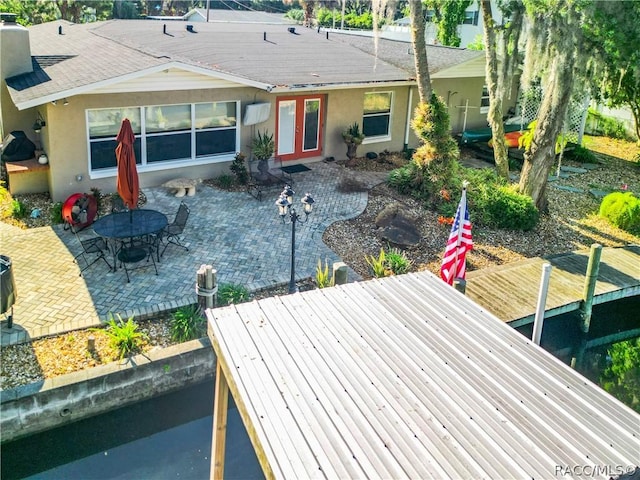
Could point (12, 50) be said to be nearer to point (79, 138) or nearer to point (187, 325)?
point (79, 138)

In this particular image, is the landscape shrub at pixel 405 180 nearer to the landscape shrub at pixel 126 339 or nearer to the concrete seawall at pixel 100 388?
the concrete seawall at pixel 100 388

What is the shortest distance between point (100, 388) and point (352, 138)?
1184cm

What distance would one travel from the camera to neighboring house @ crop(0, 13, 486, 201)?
13.4 m

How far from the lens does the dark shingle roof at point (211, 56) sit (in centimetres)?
1362

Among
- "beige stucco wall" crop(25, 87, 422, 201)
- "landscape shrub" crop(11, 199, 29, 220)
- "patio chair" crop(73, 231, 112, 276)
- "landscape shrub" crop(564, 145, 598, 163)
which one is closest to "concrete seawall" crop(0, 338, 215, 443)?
"patio chair" crop(73, 231, 112, 276)

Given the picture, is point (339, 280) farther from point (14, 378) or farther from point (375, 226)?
point (14, 378)

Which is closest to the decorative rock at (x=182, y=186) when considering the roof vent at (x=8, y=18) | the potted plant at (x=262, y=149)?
the potted plant at (x=262, y=149)

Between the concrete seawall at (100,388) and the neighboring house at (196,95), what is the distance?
6.70 m

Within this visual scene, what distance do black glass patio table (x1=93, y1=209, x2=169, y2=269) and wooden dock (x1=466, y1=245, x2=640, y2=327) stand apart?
6101 millimetres

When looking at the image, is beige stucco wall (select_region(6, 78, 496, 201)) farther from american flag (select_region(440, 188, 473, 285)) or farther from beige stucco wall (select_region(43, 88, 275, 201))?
american flag (select_region(440, 188, 473, 285))

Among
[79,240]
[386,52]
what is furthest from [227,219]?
[386,52]

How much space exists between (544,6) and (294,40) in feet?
37.5

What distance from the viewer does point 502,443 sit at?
4.51 meters

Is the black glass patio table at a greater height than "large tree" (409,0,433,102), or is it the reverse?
"large tree" (409,0,433,102)
